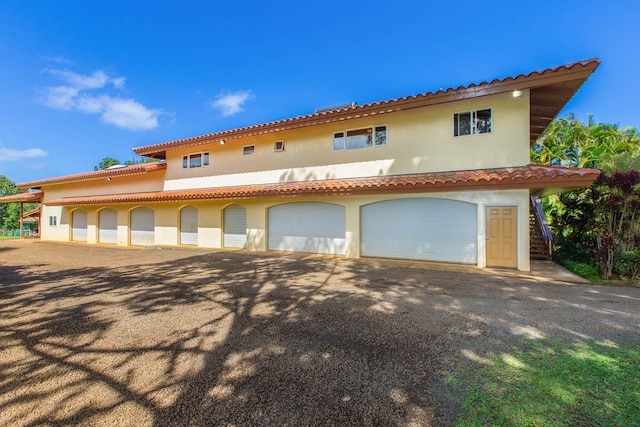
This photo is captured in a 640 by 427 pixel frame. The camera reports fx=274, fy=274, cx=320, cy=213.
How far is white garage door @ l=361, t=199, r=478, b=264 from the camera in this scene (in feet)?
32.8

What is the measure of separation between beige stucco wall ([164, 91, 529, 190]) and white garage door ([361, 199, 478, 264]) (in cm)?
150

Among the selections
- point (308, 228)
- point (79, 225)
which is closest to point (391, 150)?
point (308, 228)

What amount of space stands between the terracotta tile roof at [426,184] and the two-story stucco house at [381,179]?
5 centimetres

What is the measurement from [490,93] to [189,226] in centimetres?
1599

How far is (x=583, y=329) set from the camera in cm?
443

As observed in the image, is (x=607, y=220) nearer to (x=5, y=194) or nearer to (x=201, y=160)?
(x=201, y=160)

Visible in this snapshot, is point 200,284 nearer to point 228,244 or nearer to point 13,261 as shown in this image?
A: point 228,244

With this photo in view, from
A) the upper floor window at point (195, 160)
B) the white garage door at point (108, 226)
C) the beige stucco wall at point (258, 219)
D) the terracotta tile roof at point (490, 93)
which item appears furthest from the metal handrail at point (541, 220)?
the white garage door at point (108, 226)

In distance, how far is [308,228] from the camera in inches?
516

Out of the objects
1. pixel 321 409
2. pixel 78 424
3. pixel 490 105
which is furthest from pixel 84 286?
pixel 490 105

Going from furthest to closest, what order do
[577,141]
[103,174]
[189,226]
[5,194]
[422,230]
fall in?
[5,194] < [577,141] < [103,174] < [189,226] < [422,230]

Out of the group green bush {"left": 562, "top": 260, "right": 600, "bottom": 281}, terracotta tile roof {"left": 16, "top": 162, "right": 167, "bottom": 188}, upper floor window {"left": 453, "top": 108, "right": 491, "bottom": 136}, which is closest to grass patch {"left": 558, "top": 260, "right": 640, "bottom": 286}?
green bush {"left": 562, "top": 260, "right": 600, "bottom": 281}

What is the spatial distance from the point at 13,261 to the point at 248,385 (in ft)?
50.8

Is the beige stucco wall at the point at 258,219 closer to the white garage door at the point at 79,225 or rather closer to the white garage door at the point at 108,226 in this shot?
the white garage door at the point at 108,226
